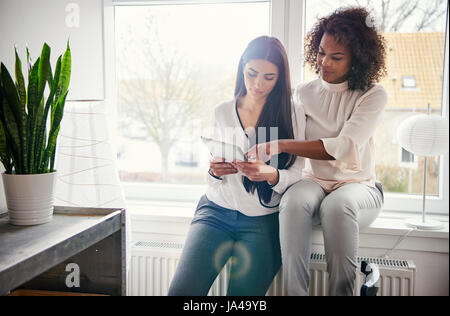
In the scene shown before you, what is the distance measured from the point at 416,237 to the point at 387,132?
43 centimetres

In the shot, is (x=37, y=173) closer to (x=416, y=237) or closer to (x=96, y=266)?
(x=96, y=266)

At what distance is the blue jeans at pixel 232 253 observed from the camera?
4.14ft

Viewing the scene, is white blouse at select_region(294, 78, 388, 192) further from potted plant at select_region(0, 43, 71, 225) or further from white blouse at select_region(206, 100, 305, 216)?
potted plant at select_region(0, 43, 71, 225)

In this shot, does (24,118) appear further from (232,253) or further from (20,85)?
(232,253)

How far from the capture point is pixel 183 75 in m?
1.76

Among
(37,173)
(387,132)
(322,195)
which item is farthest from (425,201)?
(37,173)

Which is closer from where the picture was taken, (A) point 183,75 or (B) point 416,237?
(B) point 416,237

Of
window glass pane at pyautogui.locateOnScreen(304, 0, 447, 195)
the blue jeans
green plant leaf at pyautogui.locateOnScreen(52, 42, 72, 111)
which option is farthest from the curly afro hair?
green plant leaf at pyautogui.locateOnScreen(52, 42, 72, 111)

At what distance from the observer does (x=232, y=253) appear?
1354 millimetres

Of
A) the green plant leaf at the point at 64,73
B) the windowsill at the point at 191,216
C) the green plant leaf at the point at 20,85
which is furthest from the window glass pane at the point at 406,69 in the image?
the green plant leaf at the point at 20,85

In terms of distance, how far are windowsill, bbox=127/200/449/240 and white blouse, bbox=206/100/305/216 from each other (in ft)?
0.69

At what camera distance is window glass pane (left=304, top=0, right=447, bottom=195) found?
1.52m

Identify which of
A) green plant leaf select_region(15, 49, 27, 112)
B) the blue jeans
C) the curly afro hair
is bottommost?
the blue jeans

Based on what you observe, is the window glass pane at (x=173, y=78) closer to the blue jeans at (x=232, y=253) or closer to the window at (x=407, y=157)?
the blue jeans at (x=232, y=253)
